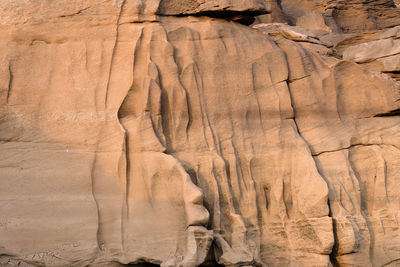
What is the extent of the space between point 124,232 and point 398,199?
14.6 ft

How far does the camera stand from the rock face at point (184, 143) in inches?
348

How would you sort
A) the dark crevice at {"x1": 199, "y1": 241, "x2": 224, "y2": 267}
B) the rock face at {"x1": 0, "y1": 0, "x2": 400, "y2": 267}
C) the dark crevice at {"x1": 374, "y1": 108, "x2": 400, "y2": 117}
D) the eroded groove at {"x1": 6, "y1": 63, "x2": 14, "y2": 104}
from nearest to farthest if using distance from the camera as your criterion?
the dark crevice at {"x1": 199, "y1": 241, "x2": 224, "y2": 267}
the rock face at {"x1": 0, "y1": 0, "x2": 400, "y2": 267}
the eroded groove at {"x1": 6, "y1": 63, "x2": 14, "y2": 104}
the dark crevice at {"x1": 374, "y1": 108, "x2": 400, "y2": 117}

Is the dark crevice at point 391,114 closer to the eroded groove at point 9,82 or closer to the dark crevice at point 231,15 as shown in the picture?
the dark crevice at point 231,15

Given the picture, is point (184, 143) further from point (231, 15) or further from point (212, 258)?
point (231, 15)

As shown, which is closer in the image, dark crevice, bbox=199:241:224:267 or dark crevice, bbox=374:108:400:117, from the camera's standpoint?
dark crevice, bbox=199:241:224:267

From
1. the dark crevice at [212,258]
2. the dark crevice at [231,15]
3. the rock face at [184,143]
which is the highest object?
→ the dark crevice at [231,15]

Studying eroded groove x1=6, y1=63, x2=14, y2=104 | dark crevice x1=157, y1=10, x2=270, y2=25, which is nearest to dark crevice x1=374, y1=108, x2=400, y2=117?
dark crevice x1=157, y1=10, x2=270, y2=25

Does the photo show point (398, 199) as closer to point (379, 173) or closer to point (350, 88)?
point (379, 173)

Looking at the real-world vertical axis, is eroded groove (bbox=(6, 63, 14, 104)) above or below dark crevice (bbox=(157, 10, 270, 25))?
below

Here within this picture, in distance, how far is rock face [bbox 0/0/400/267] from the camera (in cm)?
884

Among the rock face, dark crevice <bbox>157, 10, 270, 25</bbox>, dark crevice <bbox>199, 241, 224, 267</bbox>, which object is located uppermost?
dark crevice <bbox>157, 10, 270, 25</bbox>

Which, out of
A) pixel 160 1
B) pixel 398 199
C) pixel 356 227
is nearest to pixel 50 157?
pixel 160 1

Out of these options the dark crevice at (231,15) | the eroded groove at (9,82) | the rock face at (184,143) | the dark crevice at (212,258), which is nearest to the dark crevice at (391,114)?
the rock face at (184,143)

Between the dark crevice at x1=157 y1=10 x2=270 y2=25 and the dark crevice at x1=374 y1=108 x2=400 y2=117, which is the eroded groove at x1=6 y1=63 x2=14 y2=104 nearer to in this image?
the dark crevice at x1=157 y1=10 x2=270 y2=25
